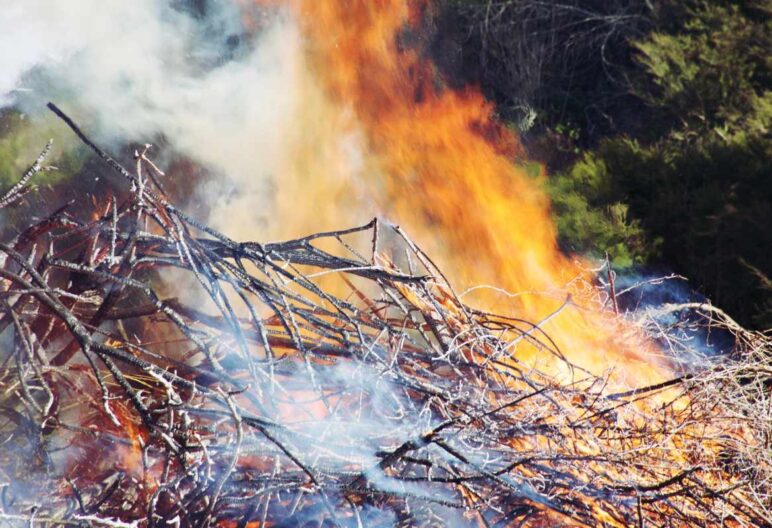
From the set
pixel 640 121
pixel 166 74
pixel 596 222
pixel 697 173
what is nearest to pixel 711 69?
pixel 640 121

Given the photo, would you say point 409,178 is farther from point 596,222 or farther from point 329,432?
point 329,432

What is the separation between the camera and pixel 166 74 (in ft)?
16.5

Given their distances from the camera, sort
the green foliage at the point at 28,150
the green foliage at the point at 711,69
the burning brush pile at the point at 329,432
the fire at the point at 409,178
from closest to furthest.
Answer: the burning brush pile at the point at 329,432, the green foliage at the point at 28,150, the fire at the point at 409,178, the green foliage at the point at 711,69

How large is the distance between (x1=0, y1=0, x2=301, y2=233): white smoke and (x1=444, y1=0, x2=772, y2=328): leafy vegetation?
3.37 meters

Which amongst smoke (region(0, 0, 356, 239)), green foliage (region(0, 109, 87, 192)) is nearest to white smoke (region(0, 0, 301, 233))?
smoke (region(0, 0, 356, 239))

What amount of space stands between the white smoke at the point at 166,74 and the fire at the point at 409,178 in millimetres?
248

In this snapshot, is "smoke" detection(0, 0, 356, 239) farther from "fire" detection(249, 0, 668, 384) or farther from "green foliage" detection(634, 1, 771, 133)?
"green foliage" detection(634, 1, 771, 133)

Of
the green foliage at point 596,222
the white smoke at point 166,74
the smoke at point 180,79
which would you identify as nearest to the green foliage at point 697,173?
the green foliage at point 596,222

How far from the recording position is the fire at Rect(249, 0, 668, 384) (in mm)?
5633

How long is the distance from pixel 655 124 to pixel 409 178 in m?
5.09

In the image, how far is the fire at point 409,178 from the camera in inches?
222

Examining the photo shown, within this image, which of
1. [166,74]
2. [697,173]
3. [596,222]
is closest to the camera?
[166,74]

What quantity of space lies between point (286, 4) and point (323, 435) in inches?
148

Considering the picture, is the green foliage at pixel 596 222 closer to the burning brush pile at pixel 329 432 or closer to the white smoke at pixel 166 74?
the white smoke at pixel 166 74
